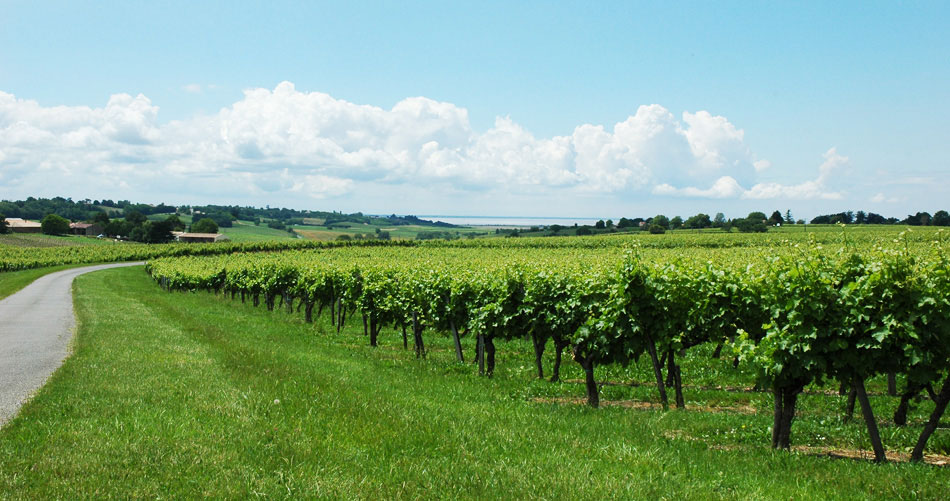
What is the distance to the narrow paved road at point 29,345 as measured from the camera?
10.2 metres

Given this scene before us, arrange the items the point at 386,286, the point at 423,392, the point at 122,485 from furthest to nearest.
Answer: the point at 386,286 < the point at 423,392 < the point at 122,485

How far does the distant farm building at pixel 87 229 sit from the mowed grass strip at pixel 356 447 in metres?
173

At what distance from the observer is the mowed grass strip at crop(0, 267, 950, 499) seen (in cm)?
643

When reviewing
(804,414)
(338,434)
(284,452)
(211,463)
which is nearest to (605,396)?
(804,414)

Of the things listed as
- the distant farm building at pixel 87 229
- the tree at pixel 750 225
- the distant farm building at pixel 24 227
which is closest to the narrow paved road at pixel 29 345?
the tree at pixel 750 225

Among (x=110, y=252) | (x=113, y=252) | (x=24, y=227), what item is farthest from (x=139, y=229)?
(x=110, y=252)

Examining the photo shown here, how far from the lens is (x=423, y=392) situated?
1170cm

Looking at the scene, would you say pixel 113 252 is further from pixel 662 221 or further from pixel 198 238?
pixel 662 221

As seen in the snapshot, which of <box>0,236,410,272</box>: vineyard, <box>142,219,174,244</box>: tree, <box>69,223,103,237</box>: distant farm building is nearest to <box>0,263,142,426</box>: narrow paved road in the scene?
<box>0,236,410,272</box>: vineyard

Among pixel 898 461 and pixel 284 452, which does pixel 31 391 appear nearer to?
pixel 284 452

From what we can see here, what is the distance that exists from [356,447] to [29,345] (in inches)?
487

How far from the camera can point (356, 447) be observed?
771cm

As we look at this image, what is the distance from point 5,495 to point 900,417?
38.4 ft

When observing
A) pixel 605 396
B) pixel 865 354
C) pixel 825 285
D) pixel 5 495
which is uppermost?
pixel 825 285
